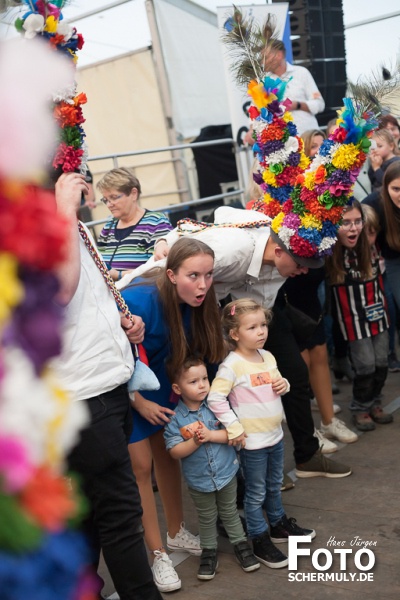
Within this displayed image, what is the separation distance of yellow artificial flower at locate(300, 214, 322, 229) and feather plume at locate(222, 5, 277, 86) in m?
0.70

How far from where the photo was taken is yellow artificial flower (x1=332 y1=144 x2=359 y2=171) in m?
3.74

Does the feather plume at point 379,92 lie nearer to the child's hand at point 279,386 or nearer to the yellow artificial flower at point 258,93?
the yellow artificial flower at point 258,93

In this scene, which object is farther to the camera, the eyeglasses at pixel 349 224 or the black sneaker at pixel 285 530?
the eyeglasses at pixel 349 224

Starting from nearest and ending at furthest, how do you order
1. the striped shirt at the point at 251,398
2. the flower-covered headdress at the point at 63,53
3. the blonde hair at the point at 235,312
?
1. the flower-covered headdress at the point at 63,53
2. the striped shirt at the point at 251,398
3. the blonde hair at the point at 235,312

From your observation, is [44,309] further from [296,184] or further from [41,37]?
[296,184]

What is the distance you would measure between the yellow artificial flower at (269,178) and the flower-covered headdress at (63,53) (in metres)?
1.69

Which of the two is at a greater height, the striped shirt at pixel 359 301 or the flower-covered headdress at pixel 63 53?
the flower-covered headdress at pixel 63 53

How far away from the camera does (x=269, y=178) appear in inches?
154

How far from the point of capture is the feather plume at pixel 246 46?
3.81 meters

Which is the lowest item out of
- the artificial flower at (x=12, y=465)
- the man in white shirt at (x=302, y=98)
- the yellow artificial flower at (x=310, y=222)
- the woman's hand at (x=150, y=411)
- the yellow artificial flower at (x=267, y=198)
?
the woman's hand at (x=150, y=411)

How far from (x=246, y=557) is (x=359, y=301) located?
76.2 inches

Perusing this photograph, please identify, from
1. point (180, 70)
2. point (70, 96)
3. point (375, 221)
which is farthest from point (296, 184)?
point (180, 70)

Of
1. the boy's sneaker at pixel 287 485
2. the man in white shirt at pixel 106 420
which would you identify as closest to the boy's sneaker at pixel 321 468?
the boy's sneaker at pixel 287 485

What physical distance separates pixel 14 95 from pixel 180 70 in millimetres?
9597
